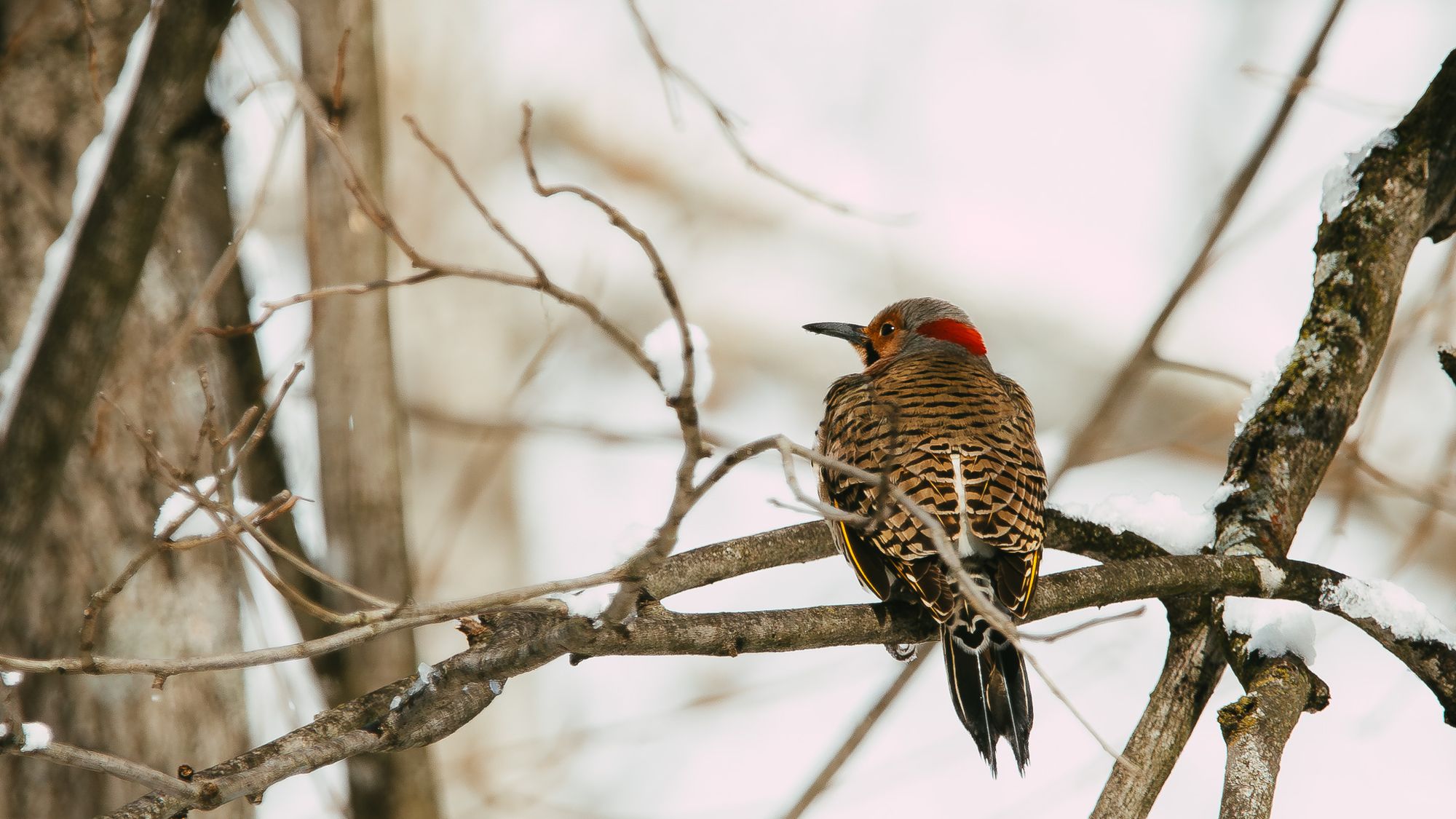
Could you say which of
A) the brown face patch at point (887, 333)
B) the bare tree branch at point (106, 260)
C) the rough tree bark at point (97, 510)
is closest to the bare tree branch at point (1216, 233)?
the brown face patch at point (887, 333)

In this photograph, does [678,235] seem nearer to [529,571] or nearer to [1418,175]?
[529,571]

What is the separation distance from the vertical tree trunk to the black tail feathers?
7.44 feet

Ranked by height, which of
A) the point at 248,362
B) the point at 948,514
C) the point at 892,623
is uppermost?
the point at 248,362

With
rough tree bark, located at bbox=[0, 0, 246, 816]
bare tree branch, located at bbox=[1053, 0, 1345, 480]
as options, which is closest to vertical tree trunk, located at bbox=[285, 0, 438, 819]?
rough tree bark, located at bbox=[0, 0, 246, 816]

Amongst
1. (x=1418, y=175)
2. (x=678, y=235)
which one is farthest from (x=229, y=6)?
(x=678, y=235)

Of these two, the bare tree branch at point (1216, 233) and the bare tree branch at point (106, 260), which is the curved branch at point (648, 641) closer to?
the bare tree branch at point (106, 260)

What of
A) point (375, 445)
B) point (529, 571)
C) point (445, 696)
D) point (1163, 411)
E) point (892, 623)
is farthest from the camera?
point (529, 571)

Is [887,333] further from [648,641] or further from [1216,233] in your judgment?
[648,641]

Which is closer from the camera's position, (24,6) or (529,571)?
(24,6)

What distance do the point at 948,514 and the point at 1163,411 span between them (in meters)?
7.22

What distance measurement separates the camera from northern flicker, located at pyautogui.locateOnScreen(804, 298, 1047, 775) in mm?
3299

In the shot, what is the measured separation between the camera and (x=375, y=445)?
4859 millimetres

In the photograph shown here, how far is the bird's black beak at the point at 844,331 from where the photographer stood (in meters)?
5.84

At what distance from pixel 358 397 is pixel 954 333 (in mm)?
2466
